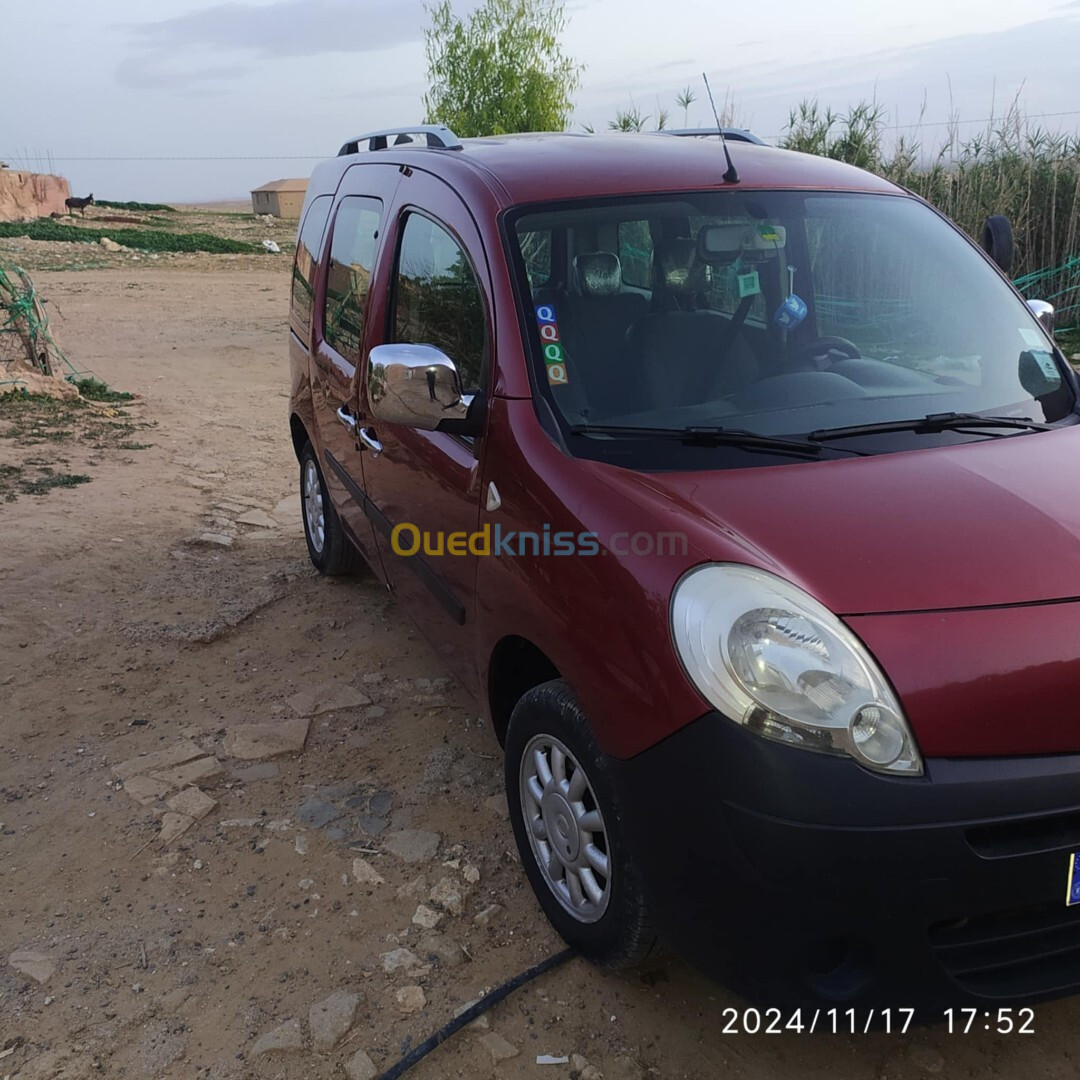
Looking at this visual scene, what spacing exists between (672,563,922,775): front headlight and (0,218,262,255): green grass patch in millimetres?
29383

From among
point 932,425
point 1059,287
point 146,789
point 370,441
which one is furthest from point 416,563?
point 1059,287

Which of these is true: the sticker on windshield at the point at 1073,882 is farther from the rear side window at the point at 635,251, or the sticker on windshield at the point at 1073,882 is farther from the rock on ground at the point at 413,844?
the rear side window at the point at 635,251

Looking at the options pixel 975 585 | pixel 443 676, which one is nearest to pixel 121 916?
pixel 443 676

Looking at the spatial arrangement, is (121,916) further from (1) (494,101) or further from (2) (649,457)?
(1) (494,101)

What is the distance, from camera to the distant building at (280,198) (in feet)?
160

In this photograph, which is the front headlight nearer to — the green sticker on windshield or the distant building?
the green sticker on windshield

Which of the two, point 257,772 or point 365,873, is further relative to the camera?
point 257,772

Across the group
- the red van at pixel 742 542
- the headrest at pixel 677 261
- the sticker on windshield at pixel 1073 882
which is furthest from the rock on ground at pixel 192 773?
the sticker on windshield at pixel 1073 882

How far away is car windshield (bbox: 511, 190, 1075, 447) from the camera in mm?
2645

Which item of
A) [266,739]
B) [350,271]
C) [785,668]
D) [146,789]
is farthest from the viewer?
[350,271]

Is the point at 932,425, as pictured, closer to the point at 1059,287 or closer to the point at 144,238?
the point at 1059,287

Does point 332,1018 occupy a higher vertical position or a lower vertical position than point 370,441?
lower

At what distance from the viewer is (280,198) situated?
4912cm

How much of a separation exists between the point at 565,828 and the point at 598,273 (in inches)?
59.9
